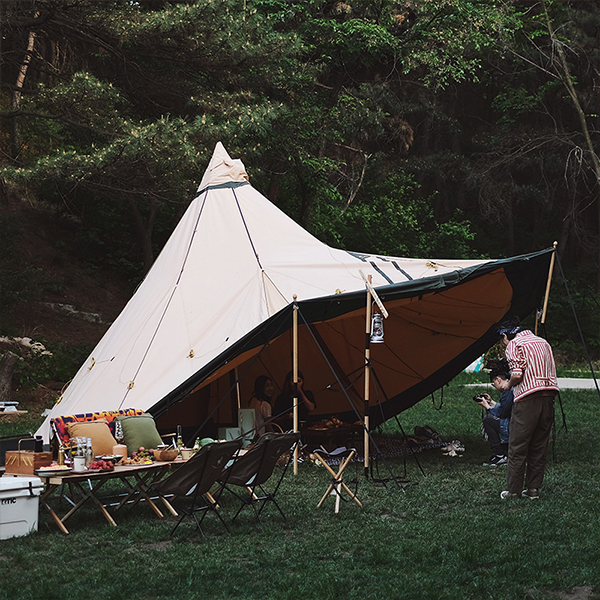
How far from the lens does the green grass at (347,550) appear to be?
3.85m

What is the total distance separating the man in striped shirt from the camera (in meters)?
5.68

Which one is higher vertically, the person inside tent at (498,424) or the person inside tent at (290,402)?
the person inside tent at (290,402)

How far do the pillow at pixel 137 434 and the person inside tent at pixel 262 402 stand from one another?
7.01 ft

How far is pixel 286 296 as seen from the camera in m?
7.30

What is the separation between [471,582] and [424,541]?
0.81 m

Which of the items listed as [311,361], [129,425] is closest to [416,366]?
[311,361]

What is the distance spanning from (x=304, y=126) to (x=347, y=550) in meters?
12.2

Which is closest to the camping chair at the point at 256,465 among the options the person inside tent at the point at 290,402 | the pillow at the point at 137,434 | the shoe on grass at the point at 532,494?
the pillow at the point at 137,434

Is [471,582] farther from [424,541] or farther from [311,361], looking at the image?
[311,361]

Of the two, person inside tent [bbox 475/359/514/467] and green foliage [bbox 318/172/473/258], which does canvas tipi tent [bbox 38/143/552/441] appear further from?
green foliage [bbox 318/172/473/258]

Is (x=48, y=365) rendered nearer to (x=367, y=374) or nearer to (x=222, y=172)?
(x=222, y=172)

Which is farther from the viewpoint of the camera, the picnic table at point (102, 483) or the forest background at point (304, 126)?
the forest background at point (304, 126)

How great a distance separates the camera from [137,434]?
5922 millimetres

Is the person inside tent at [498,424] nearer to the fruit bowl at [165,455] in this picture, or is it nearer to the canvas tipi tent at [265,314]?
the canvas tipi tent at [265,314]
